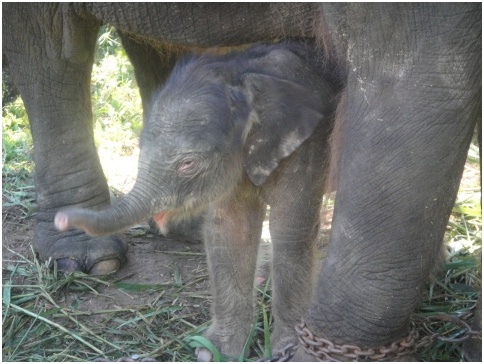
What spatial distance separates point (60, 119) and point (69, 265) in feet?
1.93

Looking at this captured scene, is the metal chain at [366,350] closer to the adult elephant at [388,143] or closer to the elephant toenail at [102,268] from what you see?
the adult elephant at [388,143]

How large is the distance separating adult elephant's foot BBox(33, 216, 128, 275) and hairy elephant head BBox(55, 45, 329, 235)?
988mm

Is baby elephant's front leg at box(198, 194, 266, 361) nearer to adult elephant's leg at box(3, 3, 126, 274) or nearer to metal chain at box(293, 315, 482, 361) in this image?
metal chain at box(293, 315, 482, 361)

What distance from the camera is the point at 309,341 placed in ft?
8.62

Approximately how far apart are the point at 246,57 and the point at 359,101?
1.98 feet

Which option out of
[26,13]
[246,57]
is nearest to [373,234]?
[246,57]

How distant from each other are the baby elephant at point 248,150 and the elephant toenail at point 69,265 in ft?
3.24

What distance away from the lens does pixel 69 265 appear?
3.82m

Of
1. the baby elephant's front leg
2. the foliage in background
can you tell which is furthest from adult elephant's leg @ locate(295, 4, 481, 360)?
the foliage in background

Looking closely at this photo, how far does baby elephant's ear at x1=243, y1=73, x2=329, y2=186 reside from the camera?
9.16 feet

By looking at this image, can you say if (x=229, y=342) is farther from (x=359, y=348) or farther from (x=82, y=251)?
(x=82, y=251)

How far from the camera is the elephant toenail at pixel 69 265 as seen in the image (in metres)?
3.82

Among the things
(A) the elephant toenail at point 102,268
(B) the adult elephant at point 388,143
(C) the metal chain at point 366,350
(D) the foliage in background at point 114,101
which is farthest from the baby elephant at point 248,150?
(D) the foliage in background at point 114,101

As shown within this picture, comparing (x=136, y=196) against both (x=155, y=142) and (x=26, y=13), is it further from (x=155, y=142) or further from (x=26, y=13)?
(x=26, y=13)
